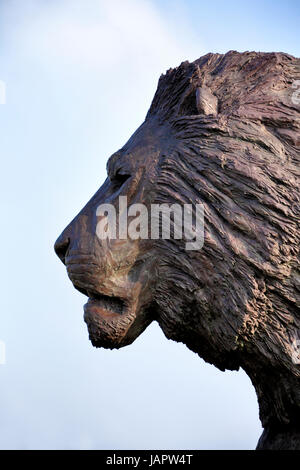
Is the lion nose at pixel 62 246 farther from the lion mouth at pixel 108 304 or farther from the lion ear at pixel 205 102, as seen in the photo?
the lion ear at pixel 205 102

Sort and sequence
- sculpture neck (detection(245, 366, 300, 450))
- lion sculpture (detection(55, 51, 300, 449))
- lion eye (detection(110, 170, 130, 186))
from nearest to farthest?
1. lion sculpture (detection(55, 51, 300, 449))
2. sculpture neck (detection(245, 366, 300, 450))
3. lion eye (detection(110, 170, 130, 186))

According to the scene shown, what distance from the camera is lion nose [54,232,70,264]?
335 cm

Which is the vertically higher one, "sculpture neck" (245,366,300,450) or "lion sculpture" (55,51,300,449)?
"lion sculpture" (55,51,300,449)

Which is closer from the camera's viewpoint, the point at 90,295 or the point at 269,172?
the point at 269,172

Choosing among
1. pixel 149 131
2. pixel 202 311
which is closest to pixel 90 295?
pixel 202 311

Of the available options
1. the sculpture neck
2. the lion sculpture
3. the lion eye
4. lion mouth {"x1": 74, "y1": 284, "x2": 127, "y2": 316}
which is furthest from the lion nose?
the sculpture neck

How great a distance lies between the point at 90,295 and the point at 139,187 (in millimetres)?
414

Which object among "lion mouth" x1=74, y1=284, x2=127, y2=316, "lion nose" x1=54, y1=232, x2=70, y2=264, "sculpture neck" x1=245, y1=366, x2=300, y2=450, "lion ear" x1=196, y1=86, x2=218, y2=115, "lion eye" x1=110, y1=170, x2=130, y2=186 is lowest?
"sculpture neck" x1=245, y1=366, x2=300, y2=450

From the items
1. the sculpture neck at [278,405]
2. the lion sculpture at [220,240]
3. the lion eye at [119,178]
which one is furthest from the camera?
the lion eye at [119,178]

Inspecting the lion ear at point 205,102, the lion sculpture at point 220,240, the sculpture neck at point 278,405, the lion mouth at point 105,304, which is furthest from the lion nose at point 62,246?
the sculpture neck at point 278,405

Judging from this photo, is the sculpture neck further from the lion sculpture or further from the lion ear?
the lion ear

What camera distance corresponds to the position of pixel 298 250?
306 centimetres

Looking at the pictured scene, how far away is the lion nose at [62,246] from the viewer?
A: 11.0 feet
